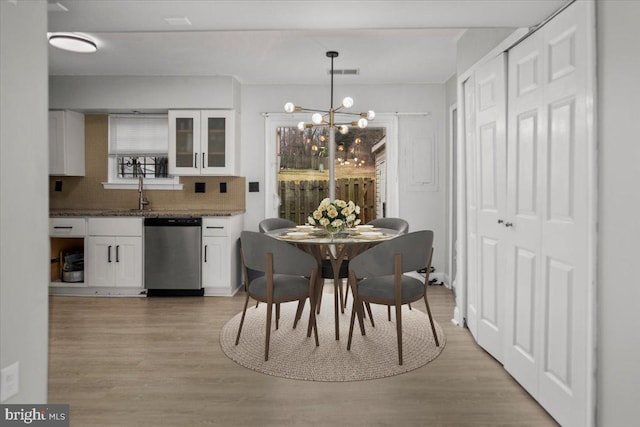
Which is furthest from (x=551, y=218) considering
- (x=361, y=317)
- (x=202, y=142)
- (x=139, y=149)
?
(x=139, y=149)

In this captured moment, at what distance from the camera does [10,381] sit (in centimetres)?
179

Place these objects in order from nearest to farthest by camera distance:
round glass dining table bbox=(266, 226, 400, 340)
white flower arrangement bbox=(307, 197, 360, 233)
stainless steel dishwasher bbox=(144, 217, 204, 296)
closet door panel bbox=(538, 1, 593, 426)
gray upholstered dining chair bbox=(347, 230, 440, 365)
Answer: closet door panel bbox=(538, 1, 593, 426) < gray upholstered dining chair bbox=(347, 230, 440, 365) < round glass dining table bbox=(266, 226, 400, 340) < white flower arrangement bbox=(307, 197, 360, 233) < stainless steel dishwasher bbox=(144, 217, 204, 296)

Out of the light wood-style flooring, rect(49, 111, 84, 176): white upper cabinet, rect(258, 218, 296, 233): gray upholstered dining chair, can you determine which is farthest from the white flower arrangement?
rect(49, 111, 84, 176): white upper cabinet

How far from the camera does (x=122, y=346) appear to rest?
3.35 m

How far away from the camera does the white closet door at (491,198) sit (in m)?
2.95

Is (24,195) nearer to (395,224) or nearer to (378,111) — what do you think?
(395,224)

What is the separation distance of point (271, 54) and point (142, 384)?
10.5 feet

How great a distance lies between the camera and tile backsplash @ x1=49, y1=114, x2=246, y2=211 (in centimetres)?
558

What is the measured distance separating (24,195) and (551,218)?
2488 millimetres

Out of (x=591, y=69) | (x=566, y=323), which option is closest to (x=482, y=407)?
(x=566, y=323)

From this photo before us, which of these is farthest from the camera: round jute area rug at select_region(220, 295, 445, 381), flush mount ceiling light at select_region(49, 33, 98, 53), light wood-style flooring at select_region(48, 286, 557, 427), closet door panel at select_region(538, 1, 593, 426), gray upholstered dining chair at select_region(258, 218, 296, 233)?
gray upholstered dining chair at select_region(258, 218, 296, 233)

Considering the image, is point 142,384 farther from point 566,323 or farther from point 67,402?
point 566,323

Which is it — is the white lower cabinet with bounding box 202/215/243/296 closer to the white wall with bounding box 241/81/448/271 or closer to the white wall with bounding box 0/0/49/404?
the white wall with bounding box 241/81/448/271
